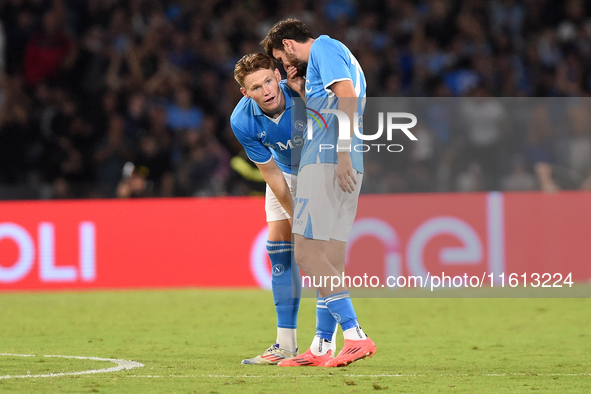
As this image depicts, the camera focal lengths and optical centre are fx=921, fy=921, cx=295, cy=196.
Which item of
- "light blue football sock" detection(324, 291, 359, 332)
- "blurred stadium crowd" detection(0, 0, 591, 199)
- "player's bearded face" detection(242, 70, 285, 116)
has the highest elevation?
"blurred stadium crowd" detection(0, 0, 591, 199)

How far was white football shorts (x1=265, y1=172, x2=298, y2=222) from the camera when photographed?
5.69m

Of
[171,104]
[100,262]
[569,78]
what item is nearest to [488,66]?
[569,78]

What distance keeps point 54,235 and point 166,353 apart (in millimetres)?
5074

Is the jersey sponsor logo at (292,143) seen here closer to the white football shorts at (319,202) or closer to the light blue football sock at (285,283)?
the white football shorts at (319,202)

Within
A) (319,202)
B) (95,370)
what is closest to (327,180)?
(319,202)

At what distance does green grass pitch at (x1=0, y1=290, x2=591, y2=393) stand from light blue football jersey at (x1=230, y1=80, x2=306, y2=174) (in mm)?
1322

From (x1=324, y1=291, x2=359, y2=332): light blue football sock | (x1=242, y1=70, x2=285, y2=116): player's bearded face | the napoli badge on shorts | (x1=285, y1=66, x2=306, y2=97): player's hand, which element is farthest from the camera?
Answer: the napoli badge on shorts

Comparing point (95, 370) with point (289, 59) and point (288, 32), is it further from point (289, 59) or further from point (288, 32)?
point (288, 32)

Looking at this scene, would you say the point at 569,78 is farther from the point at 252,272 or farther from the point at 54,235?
the point at 54,235

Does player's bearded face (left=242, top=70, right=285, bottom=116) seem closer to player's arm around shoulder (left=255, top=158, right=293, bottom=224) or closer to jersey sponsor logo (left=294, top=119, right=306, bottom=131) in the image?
jersey sponsor logo (left=294, top=119, right=306, bottom=131)

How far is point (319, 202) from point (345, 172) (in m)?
0.24

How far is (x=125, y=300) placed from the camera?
32.0 feet

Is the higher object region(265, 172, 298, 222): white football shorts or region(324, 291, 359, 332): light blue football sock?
region(265, 172, 298, 222): white football shorts

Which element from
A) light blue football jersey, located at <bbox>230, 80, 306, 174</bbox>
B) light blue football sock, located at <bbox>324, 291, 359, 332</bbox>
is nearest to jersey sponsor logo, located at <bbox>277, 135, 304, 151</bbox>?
light blue football jersey, located at <bbox>230, 80, 306, 174</bbox>
